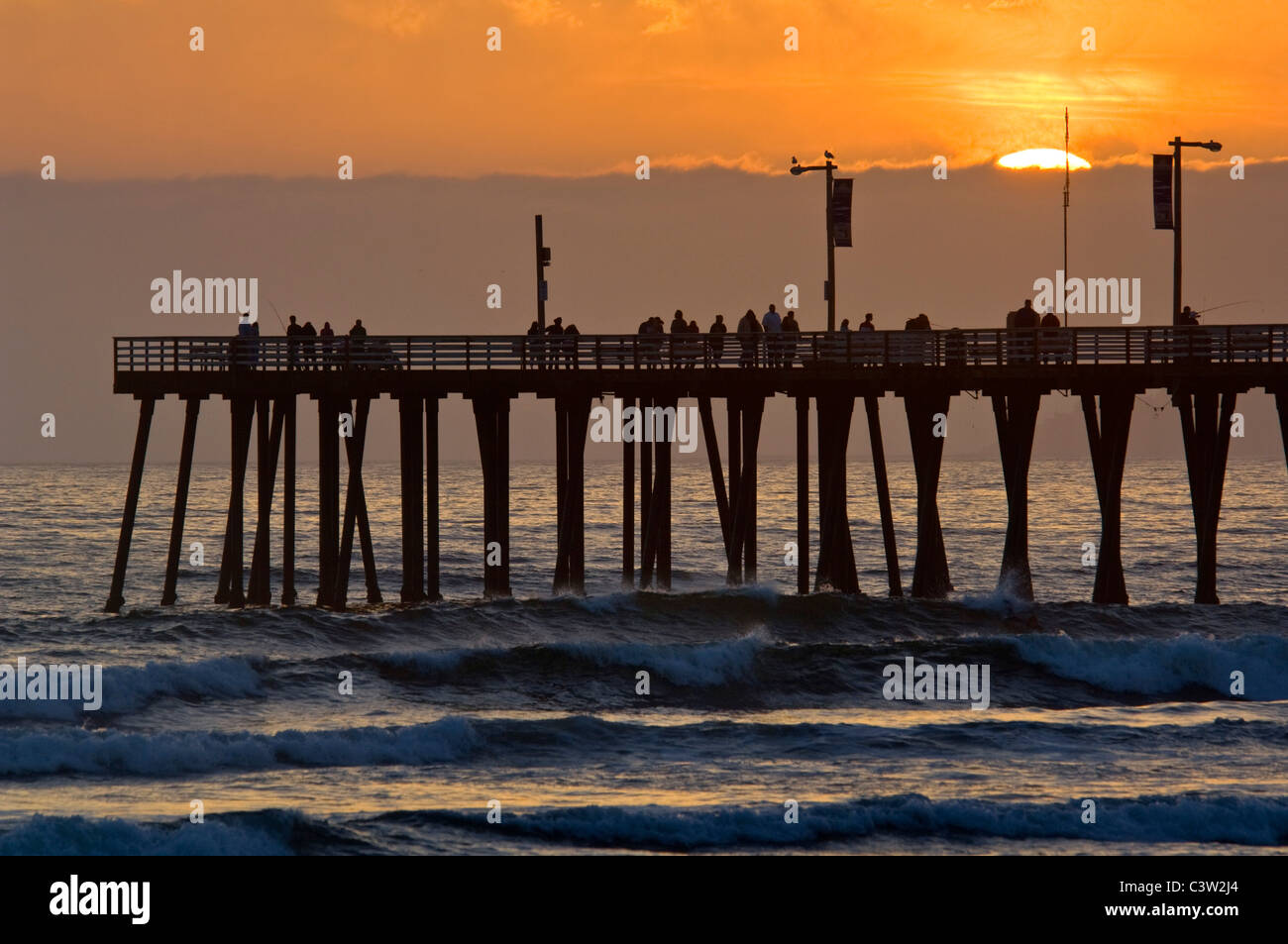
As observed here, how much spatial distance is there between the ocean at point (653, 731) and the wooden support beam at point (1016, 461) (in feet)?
2.73

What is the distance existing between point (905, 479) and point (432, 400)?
141777mm

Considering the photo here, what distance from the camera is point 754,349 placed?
36.9m

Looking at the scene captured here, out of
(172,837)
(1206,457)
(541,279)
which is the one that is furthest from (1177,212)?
(172,837)

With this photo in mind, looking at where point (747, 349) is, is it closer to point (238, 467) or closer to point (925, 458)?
point (925, 458)

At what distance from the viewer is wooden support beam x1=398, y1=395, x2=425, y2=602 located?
37375mm

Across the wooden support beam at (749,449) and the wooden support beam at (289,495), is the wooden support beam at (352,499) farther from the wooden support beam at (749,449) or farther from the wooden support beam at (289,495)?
the wooden support beam at (749,449)

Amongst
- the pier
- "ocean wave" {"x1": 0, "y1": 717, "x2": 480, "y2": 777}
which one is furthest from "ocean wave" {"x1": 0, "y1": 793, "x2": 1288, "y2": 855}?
the pier

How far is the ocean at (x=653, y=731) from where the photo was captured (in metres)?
21.9

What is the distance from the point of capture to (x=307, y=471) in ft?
645

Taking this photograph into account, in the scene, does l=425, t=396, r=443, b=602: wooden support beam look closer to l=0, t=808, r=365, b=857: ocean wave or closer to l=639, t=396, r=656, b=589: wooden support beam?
l=639, t=396, r=656, b=589: wooden support beam

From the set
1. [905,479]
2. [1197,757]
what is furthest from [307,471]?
[1197,757]

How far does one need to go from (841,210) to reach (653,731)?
54.3 feet

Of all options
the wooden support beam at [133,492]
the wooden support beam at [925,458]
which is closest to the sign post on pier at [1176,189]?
the wooden support beam at [925,458]
